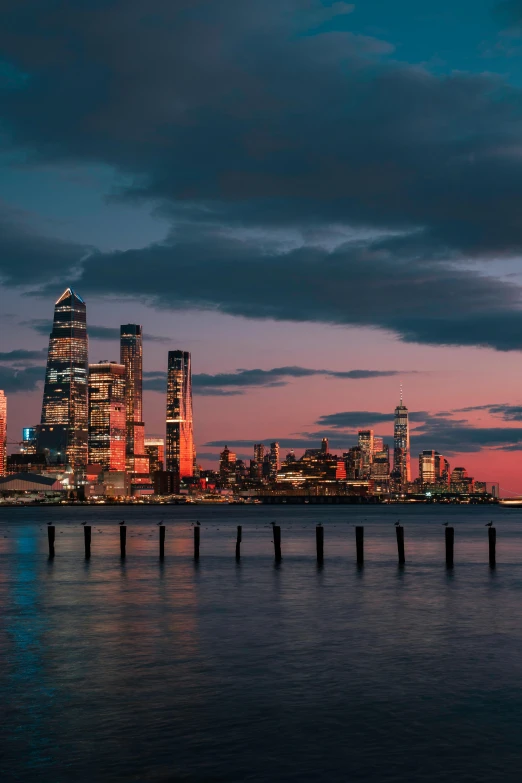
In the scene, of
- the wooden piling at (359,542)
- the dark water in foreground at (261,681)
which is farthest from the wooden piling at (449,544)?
the dark water in foreground at (261,681)

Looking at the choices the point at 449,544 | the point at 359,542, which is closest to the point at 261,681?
Result: the point at 359,542

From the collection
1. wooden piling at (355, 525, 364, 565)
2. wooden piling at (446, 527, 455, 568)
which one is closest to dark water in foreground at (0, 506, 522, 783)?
wooden piling at (446, 527, 455, 568)

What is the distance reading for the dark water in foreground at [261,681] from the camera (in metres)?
17.1

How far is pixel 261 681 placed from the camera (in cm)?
2452

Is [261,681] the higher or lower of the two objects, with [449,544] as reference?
lower

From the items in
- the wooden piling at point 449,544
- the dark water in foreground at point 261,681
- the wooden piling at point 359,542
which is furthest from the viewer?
the wooden piling at point 359,542

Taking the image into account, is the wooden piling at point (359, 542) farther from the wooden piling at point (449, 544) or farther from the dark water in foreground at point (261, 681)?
the dark water in foreground at point (261, 681)

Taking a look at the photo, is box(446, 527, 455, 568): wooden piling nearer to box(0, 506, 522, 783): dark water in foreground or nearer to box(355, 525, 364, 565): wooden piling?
box(355, 525, 364, 565): wooden piling

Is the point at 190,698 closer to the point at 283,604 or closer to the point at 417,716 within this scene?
the point at 417,716

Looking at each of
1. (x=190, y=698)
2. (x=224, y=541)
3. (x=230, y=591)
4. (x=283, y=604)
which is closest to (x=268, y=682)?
(x=190, y=698)

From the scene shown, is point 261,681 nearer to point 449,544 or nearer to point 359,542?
point 359,542

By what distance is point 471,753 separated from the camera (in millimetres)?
17641

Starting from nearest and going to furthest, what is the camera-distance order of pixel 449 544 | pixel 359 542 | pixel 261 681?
pixel 261 681 < pixel 449 544 < pixel 359 542

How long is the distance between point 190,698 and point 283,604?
64.5 feet
